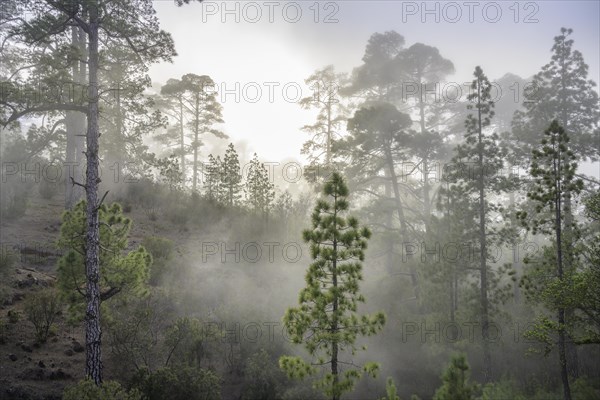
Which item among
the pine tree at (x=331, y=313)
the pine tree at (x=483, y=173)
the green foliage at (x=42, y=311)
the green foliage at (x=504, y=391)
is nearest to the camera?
the pine tree at (x=331, y=313)

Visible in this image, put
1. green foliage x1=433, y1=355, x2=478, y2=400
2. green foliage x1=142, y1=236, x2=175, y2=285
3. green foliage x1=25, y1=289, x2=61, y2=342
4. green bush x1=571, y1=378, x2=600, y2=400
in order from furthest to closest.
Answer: green foliage x1=142, y1=236, x2=175, y2=285, green bush x1=571, y1=378, x2=600, y2=400, green foliage x1=25, y1=289, x2=61, y2=342, green foliage x1=433, y1=355, x2=478, y2=400

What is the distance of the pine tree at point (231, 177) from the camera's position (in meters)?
24.9

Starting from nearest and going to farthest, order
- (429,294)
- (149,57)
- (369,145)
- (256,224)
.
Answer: (149,57) → (429,294) → (369,145) → (256,224)

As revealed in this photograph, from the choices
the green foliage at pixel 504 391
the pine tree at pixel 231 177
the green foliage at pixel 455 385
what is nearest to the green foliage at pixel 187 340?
the green foliage at pixel 455 385

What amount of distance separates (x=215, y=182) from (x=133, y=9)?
16.0 metres

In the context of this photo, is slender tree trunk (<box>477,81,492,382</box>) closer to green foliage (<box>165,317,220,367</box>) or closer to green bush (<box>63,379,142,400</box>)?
green foliage (<box>165,317,220,367</box>)

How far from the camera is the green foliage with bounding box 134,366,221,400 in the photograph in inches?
447

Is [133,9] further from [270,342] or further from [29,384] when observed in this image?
[270,342]

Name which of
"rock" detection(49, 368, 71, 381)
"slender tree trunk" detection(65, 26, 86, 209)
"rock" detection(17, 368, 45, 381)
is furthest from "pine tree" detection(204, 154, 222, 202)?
"rock" detection(17, 368, 45, 381)

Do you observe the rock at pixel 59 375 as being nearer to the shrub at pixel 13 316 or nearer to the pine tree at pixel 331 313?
the shrub at pixel 13 316

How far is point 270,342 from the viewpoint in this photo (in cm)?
1666

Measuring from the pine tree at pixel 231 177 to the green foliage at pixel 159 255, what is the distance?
6743 mm

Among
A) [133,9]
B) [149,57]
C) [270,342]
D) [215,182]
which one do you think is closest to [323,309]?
[270,342]

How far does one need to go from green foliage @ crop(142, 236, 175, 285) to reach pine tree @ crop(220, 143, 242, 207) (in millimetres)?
6743
